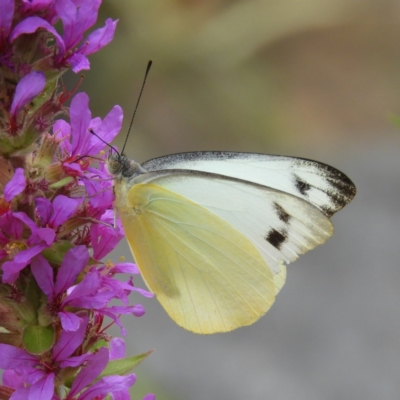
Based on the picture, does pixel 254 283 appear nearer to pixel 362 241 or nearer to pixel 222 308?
pixel 222 308

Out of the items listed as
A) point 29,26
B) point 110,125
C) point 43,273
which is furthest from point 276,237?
point 29,26

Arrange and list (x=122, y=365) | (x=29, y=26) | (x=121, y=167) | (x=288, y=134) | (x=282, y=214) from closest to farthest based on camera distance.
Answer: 1. (x=29, y=26)
2. (x=122, y=365)
3. (x=121, y=167)
4. (x=282, y=214)
5. (x=288, y=134)

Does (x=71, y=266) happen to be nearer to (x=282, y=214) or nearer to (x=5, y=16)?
(x=5, y=16)

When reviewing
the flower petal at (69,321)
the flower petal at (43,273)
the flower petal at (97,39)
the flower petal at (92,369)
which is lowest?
the flower petal at (92,369)

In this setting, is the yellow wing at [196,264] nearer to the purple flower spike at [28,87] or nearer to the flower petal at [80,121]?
the flower petal at [80,121]

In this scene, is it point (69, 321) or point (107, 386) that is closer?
point (69, 321)

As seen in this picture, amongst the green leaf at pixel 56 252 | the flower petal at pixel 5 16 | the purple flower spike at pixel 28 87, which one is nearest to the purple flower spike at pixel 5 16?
the flower petal at pixel 5 16

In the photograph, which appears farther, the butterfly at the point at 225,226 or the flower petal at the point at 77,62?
the butterfly at the point at 225,226
